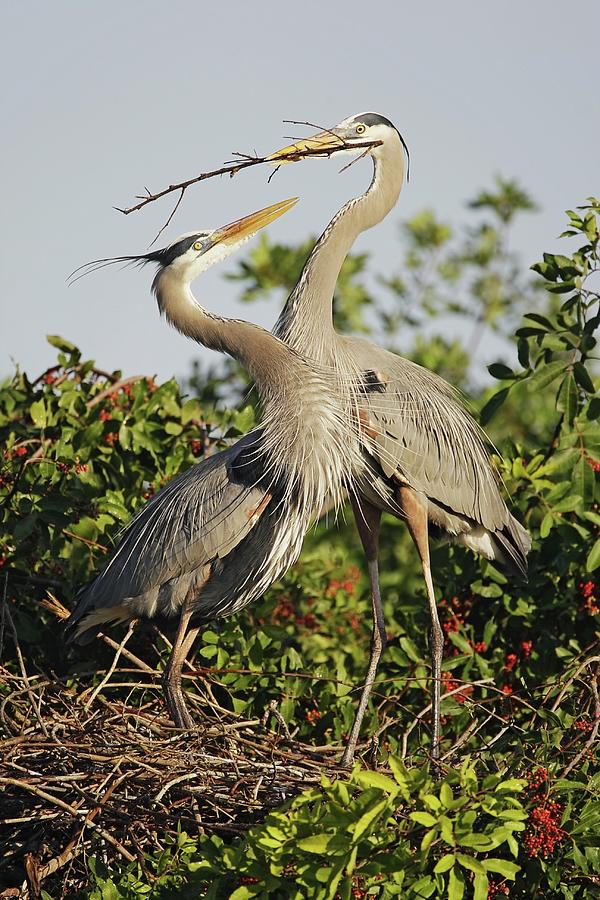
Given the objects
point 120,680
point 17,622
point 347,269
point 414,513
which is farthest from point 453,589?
point 347,269

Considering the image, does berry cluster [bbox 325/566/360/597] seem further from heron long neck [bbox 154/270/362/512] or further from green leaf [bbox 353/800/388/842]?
green leaf [bbox 353/800/388/842]

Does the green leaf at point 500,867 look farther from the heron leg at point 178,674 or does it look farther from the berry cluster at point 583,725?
the heron leg at point 178,674

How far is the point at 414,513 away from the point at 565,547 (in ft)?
2.27

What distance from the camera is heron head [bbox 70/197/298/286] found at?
17.1 ft

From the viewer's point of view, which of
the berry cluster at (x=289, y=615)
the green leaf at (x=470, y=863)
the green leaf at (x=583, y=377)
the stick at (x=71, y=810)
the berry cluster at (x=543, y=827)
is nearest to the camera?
the green leaf at (x=470, y=863)

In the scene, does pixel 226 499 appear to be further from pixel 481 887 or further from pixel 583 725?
pixel 481 887

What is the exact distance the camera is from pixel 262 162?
447 centimetres

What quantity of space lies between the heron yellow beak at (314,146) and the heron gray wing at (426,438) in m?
0.91

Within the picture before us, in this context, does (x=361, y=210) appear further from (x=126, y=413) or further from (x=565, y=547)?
(x=565, y=547)

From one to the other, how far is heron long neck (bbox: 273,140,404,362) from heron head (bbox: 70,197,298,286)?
1.03 feet

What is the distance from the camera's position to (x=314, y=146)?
221 inches

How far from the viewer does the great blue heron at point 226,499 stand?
476 cm

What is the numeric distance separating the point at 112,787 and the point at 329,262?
8.86 feet

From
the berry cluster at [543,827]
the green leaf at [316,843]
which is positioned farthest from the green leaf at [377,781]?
the berry cluster at [543,827]
